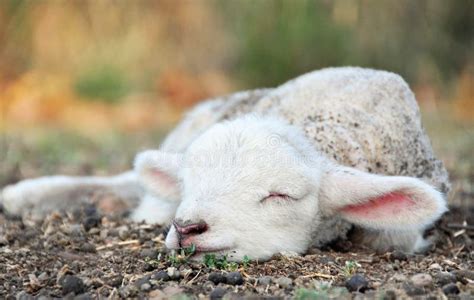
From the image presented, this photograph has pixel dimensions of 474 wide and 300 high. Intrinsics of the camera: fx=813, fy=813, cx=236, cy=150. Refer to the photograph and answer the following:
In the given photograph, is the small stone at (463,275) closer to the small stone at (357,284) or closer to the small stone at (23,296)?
the small stone at (357,284)

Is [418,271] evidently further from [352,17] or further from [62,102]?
[62,102]

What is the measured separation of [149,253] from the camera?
502 cm

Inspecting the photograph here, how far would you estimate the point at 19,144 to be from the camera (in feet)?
35.8

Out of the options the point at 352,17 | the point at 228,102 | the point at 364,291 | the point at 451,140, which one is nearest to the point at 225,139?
the point at 364,291

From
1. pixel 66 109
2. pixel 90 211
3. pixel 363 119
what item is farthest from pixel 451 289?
pixel 66 109

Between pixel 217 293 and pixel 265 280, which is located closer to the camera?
pixel 217 293

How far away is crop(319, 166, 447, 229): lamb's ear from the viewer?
4.91m

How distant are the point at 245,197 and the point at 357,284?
2.81ft

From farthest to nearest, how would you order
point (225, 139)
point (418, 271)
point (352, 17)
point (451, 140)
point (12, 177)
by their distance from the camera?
point (352, 17) < point (451, 140) < point (12, 177) < point (225, 139) < point (418, 271)

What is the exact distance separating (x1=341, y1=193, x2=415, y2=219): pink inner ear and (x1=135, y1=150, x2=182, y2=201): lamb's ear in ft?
3.90

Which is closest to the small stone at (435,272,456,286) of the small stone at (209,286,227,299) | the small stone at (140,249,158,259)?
the small stone at (209,286,227,299)

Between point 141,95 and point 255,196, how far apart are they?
10.2 m

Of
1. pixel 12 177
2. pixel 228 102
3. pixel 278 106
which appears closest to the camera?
pixel 278 106

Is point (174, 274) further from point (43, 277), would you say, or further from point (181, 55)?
point (181, 55)
